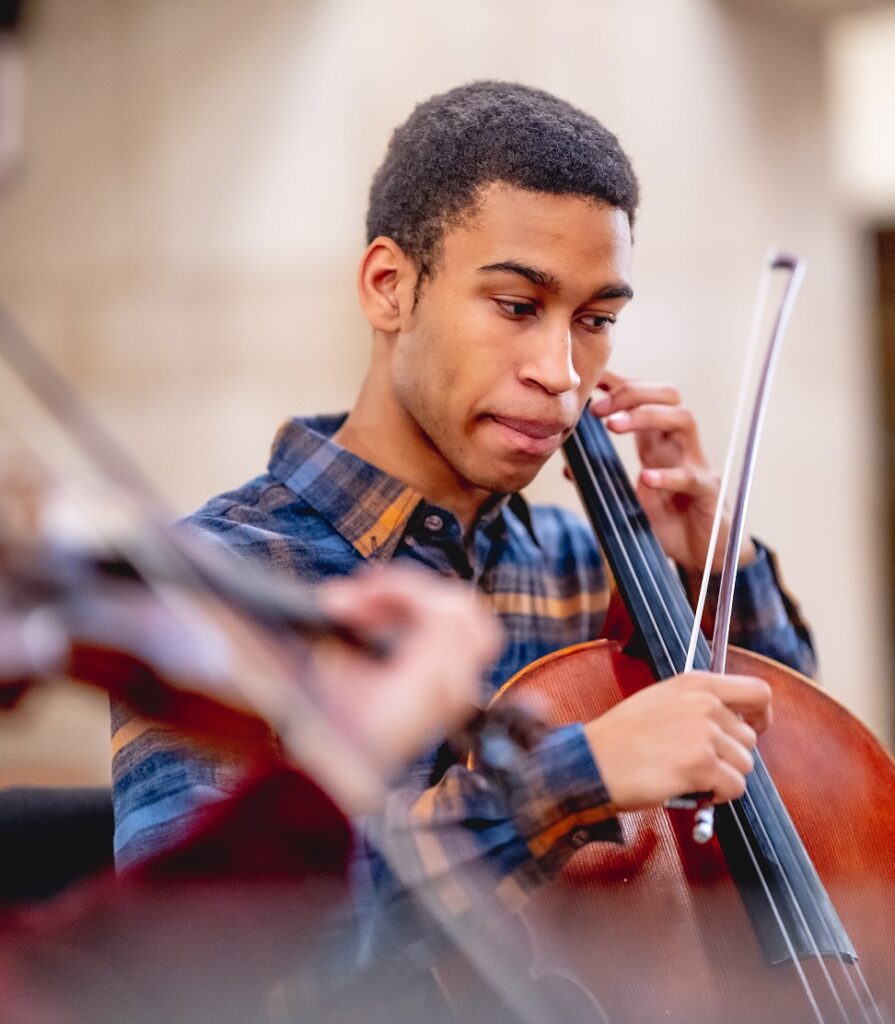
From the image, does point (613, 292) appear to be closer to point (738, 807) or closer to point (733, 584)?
point (733, 584)

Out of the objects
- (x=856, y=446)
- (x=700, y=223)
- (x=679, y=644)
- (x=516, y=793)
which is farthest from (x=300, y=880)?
(x=856, y=446)

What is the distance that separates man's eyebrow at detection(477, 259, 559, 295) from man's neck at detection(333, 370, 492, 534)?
0.17 meters

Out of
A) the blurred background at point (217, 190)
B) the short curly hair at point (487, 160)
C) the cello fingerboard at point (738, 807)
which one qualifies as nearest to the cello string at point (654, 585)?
the cello fingerboard at point (738, 807)

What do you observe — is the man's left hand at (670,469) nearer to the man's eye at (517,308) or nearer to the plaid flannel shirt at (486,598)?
the plaid flannel shirt at (486,598)

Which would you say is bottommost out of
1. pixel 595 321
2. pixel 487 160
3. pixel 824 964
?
pixel 824 964

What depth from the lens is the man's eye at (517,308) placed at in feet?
2.96

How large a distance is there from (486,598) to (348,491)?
16cm

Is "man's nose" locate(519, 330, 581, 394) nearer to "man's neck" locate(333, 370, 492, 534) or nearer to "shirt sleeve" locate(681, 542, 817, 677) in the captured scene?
"man's neck" locate(333, 370, 492, 534)

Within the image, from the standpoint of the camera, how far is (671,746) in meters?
0.66

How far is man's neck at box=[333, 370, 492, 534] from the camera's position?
1020mm

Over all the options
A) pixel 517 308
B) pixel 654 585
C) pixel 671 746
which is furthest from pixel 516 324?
pixel 671 746

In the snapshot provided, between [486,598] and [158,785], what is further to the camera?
[486,598]

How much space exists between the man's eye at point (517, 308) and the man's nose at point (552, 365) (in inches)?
0.9

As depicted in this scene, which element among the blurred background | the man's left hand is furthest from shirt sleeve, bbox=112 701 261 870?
the blurred background
